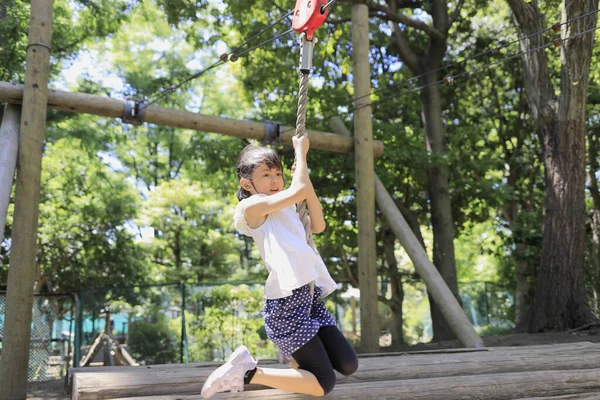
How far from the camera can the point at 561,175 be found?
7.88m

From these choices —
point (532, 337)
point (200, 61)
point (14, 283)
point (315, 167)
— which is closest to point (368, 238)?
point (532, 337)

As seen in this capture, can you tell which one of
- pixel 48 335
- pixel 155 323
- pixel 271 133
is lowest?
pixel 48 335

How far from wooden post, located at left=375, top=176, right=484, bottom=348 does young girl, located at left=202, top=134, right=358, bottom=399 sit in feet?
9.54

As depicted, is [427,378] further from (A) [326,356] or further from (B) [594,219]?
(B) [594,219]

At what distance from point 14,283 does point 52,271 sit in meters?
8.05

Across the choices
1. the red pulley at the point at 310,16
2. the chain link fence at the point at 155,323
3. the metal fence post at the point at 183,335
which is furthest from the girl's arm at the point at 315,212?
the metal fence post at the point at 183,335

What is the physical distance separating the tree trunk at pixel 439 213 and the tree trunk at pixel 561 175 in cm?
225

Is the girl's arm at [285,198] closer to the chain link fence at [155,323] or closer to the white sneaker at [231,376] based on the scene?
the white sneaker at [231,376]

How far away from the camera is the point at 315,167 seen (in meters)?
10.3

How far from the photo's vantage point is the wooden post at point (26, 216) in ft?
15.7

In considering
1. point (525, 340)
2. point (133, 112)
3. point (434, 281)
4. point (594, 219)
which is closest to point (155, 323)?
point (133, 112)

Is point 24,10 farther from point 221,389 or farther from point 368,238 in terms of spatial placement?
point 221,389

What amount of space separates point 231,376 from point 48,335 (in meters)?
6.62

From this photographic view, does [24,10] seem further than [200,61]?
No
